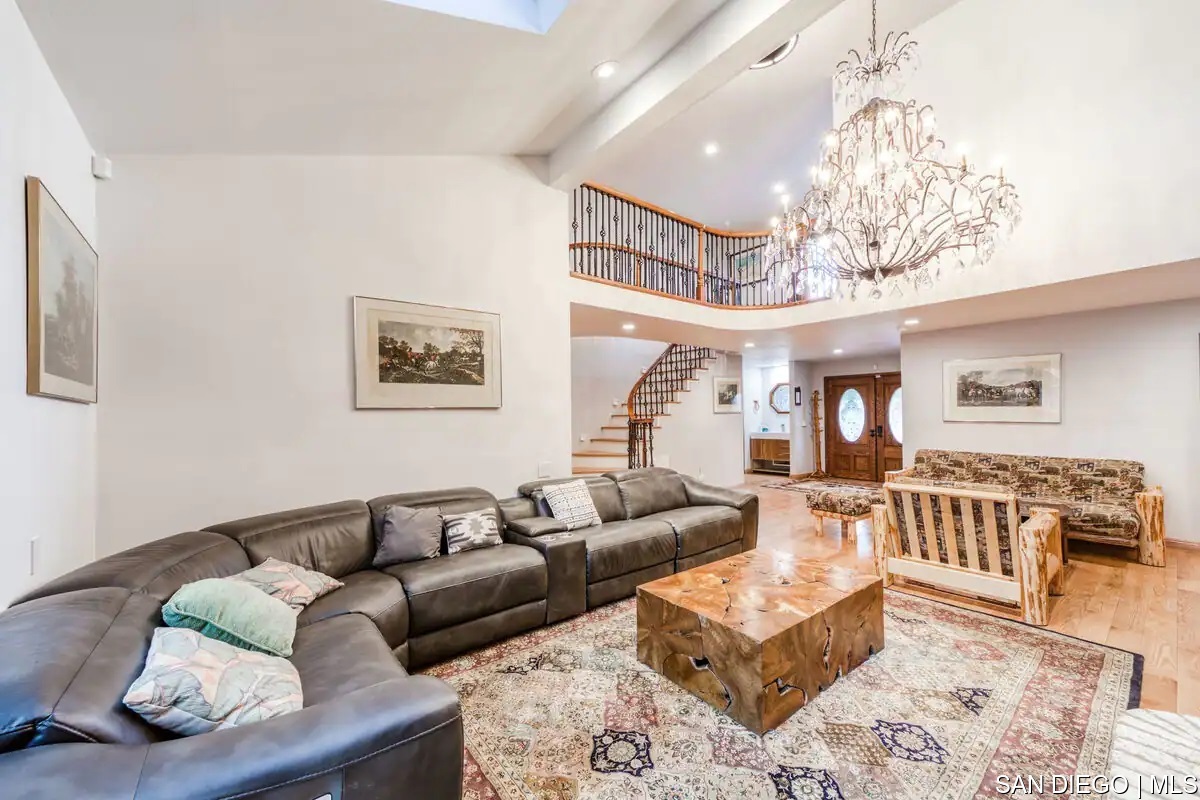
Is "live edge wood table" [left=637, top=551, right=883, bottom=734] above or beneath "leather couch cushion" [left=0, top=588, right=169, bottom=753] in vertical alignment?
beneath

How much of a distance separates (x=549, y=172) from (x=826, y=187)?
7.16 ft

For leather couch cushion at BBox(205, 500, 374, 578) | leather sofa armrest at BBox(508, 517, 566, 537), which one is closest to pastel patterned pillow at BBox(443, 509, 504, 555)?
leather sofa armrest at BBox(508, 517, 566, 537)

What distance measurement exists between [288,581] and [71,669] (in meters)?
1.28

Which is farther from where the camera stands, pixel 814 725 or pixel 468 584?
pixel 468 584

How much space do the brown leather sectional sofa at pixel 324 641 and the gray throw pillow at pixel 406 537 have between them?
0.08 m

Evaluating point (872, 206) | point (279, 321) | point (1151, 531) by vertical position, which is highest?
point (872, 206)

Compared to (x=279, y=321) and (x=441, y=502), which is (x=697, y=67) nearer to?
(x=279, y=321)

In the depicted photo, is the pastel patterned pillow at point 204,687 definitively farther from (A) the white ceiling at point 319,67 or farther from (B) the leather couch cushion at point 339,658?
(A) the white ceiling at point 319,67

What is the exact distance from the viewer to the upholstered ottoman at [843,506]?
482 centimetres

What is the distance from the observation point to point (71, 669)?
1104mm

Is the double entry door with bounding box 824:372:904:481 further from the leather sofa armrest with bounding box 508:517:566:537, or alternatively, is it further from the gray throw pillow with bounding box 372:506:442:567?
the gray throw pillow with bounding box 372:506:442:567

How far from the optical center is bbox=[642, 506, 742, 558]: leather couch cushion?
3.82m

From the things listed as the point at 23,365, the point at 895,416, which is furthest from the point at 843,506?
the point at 23,365

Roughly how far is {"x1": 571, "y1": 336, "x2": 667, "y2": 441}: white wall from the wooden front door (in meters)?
3.80
